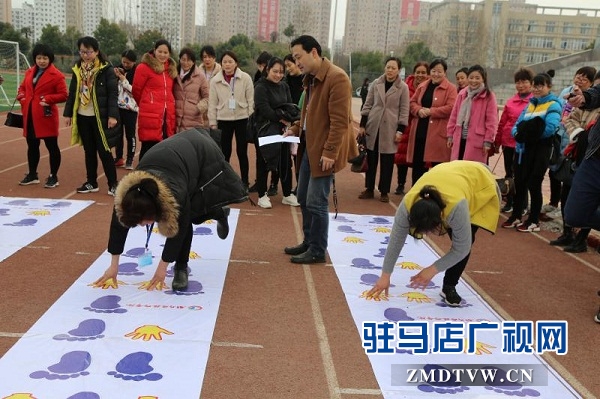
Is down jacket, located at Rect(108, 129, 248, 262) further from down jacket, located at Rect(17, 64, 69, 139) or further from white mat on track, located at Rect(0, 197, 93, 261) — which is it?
down jacket, located at Rect(17, 64, 69, 139)

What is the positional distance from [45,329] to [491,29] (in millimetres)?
62720

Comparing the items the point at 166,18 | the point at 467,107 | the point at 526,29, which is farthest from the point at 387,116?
the point at 526,29

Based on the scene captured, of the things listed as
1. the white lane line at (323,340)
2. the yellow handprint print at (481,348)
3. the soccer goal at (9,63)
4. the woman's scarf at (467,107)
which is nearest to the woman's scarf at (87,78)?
the white lane line at (323,340)

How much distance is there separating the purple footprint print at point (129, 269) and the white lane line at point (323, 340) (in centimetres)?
119

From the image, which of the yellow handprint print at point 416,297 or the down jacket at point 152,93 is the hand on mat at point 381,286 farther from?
the down jacket at point 152,93

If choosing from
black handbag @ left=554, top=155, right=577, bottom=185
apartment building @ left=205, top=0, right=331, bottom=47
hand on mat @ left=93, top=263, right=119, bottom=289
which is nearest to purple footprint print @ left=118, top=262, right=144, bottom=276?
hand on mat @ left=93, top=263, right=119, bottom=289

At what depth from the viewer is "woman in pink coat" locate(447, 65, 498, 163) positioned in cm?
616

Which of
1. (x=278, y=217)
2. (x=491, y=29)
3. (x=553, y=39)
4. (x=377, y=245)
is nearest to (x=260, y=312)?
(x=377, y=245)

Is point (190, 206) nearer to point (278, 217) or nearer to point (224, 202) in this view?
point (224, 202)

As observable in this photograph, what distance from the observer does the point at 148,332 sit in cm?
321

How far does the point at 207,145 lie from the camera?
3748 mm

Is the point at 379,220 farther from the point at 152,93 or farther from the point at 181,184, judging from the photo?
the point at 181,184

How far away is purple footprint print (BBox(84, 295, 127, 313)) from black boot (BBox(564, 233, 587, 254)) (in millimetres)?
4010

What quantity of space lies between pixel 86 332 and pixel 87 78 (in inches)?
147
